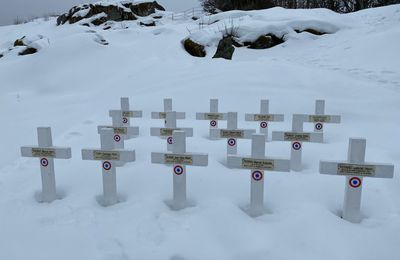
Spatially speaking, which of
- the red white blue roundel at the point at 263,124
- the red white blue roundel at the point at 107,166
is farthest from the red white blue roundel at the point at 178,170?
the red white blue roundel at the point at 263,124

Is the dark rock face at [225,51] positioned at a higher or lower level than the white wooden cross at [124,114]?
higher

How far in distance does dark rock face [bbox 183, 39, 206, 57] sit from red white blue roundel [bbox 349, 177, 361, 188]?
10.3m

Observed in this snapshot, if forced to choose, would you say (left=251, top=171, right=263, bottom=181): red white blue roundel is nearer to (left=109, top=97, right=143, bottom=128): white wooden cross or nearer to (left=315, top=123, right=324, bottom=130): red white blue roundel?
(left=315, top=123, right=324, bottom=130): red white blue roundel

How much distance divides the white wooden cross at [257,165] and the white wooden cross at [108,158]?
1.06 metres

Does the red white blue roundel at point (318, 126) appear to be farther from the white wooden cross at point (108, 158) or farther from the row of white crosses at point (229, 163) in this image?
the white wooden cross at point (108, 158)

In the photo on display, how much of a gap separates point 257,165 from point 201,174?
88 centimetres

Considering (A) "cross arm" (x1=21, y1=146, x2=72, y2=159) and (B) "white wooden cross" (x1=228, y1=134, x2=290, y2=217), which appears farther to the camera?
(A) "cross arm" (x1=21, y1=146, x2=72, y2=159)

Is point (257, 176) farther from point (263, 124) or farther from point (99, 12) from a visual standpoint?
point (99, 12)

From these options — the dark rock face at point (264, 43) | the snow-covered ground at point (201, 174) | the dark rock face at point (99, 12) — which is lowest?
the snow-covered ground at point (201, 174)

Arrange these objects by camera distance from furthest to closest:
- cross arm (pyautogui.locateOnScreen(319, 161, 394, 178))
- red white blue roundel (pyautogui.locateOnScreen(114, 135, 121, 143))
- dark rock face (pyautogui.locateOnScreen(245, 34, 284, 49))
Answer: dark rock face (pyautogui.locateOnScreen(245, 34, 284, 49)) → red white blue roundel (pyautogui.locateOnScreen(114, 135, 121, 143)) → cross arm (pyautogui.locateOnScreen(319, 161, 394, 178))

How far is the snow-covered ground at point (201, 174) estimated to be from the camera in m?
2.46

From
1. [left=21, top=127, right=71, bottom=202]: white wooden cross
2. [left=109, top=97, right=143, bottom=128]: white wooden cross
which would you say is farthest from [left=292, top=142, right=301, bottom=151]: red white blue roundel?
[left=21, top=127, right=71, bottom=202]: white wooden cross

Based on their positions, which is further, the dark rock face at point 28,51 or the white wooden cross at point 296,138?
the dark rock face at point 28,51

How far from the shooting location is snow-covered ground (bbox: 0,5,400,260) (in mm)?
2463
